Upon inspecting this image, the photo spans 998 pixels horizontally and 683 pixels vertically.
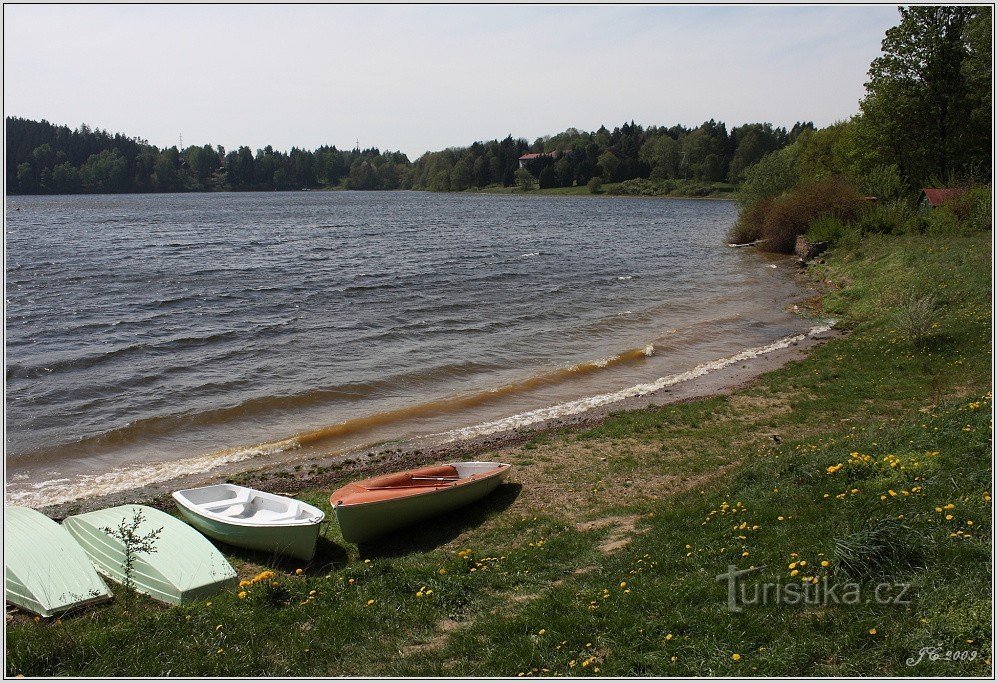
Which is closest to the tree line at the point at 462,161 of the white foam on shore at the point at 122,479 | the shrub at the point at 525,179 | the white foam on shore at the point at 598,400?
the shrub at the point at 525,179

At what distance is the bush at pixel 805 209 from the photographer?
42406 millimetres

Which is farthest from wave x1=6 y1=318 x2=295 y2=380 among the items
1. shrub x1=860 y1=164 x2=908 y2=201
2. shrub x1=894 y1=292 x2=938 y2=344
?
shrub x1=860 y1=164 x2=908 y2=201

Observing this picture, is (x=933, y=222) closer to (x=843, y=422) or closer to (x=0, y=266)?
(x=843, y=422)

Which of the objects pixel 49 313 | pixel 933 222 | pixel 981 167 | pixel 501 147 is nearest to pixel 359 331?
pixel 49 313

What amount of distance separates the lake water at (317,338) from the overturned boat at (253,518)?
336cm

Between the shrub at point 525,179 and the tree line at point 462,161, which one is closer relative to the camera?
the tree line at point 462,161

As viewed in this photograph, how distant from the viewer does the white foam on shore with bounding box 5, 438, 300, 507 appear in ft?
45.4

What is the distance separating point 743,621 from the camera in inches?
260

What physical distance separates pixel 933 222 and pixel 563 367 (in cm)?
2450

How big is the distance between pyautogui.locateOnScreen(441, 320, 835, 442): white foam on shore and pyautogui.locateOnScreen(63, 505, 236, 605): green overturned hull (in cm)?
693

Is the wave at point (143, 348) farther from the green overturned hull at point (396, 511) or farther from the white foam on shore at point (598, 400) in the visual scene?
the green overturned hull at point (396, 511)

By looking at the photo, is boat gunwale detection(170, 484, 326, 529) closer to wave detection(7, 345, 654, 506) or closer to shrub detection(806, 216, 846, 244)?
wave detection(7, 345, 654, 506)

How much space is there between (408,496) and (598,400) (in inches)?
343

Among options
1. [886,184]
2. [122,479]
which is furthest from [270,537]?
[886,184]
